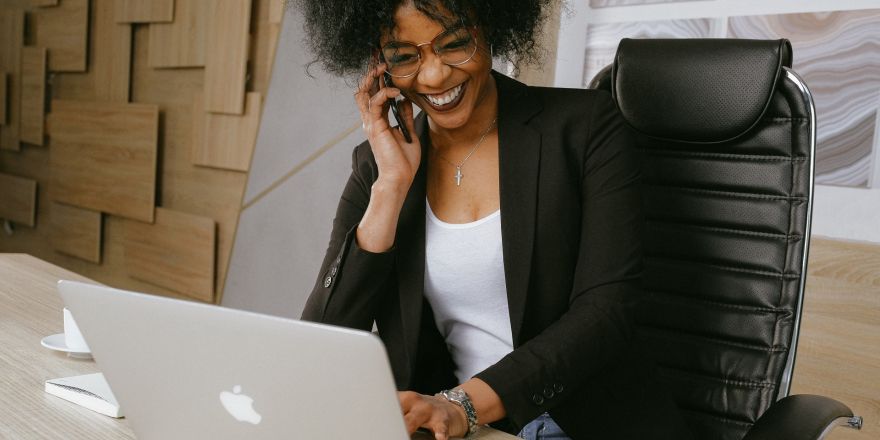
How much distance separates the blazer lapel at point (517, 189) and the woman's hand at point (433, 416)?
0.37 metres

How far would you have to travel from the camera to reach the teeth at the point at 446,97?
1.43 meters

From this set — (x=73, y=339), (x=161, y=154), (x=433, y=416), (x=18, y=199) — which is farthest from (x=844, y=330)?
(x=18, y=199)

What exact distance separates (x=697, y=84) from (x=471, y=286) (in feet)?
1.62

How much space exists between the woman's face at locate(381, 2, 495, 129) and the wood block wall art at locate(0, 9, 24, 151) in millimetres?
4004

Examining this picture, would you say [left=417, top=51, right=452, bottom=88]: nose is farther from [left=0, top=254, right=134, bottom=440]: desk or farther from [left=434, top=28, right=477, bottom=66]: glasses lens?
[left=0, top=254, right=134, bottom=440]: desk

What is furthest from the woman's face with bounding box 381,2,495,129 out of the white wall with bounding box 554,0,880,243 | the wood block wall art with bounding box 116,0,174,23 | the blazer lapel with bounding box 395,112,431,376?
the wood block wall art with bounding box 116,0,174,23

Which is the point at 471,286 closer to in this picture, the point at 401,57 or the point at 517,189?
the point at 517,189

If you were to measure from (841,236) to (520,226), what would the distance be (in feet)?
3.33

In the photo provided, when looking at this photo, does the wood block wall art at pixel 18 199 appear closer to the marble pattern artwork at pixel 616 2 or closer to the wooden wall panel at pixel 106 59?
the wooden wall panel at pixel 106 59

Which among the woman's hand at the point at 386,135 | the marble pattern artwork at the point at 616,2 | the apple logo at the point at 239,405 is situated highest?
the marble pattern artwork at the point at 616,2

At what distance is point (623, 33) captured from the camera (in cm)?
246

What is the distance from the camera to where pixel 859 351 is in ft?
6.40

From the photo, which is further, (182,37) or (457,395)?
(182,37)

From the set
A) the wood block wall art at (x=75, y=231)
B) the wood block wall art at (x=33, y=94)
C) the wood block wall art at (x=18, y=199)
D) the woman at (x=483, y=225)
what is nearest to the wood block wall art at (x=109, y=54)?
the wood block wall art at (x=33, y=94)
